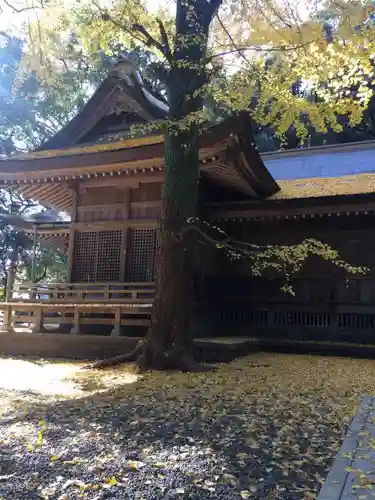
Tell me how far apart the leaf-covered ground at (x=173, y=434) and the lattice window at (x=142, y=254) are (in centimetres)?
373

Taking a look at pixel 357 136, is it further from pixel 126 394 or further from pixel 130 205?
pixel 126 394

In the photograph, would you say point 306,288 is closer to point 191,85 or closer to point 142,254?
point 142,254

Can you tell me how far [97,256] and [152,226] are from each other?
1.72 m

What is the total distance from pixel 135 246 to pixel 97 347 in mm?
2743

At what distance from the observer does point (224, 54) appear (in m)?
8.05

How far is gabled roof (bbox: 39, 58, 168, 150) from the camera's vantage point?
38.5ft

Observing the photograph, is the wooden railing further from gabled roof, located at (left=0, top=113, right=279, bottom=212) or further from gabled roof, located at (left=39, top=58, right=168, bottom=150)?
gabled roof, located at (left=39, top=58, right=168, bottom=150)

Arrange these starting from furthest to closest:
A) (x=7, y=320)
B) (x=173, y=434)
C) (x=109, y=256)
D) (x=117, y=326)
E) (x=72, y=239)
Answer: (x=72, y=239)
(x=109, y=256)
(x=7, y=320)
(x=117, y=326)
(x=173, y=434)

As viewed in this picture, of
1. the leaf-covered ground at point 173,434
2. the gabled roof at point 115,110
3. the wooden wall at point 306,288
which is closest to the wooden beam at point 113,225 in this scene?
the wooden wall at point 306,288

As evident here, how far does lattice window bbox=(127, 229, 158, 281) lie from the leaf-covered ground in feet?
12.3

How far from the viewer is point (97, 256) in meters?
11.8

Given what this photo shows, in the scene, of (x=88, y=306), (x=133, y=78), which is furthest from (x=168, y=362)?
(x=133, y=78)

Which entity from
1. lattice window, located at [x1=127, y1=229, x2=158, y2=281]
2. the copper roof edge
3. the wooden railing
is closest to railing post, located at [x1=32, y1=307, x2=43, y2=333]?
the wooden railing

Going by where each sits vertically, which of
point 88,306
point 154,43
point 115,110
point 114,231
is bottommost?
point 88,306
